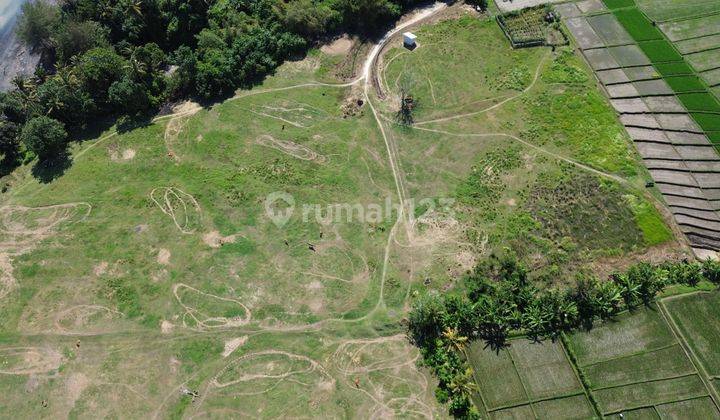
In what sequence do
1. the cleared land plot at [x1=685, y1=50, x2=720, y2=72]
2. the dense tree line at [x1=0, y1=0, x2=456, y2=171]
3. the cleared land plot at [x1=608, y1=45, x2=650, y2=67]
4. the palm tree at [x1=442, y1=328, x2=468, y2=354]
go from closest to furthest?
1. the palm tree at [x1=442, y1=328, x2=468, y2=354]
2. the dense tree line at [x1=0, y1=0, x2=456, y2=171]
3. the cleared land plot at [x1=685, y1=50, x2=720, y2=72]
4. the cleared land plot at [x1=608, y1=45, x2=650, y2=67]

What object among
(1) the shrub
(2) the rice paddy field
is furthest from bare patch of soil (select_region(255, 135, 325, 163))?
(2) the rice paddy field

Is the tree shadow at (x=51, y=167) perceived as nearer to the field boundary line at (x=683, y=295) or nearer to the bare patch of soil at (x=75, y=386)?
the bare patch of soil at (x=75, y=386)

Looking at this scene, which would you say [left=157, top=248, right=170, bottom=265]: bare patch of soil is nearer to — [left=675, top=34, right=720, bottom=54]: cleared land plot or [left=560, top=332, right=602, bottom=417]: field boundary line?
[left=560, top=332, right=602, bottom=417]: field boundary line

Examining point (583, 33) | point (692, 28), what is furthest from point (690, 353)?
point (692, 28)

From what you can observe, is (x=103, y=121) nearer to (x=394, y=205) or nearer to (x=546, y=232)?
(x=394, y=205)

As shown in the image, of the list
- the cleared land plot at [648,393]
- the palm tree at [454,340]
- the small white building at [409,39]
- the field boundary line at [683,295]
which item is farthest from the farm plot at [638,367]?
the small white building at [409,39]
